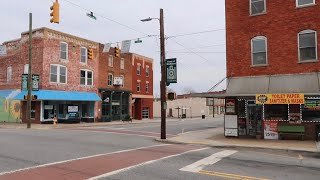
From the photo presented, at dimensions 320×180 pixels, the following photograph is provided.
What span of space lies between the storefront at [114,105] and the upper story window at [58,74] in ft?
22.2

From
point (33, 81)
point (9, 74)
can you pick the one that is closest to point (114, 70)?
point (9, 74)

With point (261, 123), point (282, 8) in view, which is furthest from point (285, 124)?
point (282, 8)

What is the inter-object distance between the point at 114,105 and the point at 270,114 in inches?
1244

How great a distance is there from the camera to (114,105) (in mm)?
51219

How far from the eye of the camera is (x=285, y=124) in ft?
70.4

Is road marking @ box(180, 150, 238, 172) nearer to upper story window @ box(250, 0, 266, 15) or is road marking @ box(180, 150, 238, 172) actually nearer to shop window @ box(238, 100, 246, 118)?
shop window @ box(238, 100, 246, 118)

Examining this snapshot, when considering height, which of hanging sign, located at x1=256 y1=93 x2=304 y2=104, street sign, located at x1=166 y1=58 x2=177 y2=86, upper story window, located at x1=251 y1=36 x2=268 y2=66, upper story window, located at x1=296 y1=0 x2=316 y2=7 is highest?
upper story window, located at x1=296 y1=0 x2=316 y2=7

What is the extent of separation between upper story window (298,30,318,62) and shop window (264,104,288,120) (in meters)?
2.87

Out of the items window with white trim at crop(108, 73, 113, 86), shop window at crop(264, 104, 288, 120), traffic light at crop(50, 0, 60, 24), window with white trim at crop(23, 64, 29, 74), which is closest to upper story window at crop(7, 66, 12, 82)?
window with white trim at crop(23, 64, 29, 74)

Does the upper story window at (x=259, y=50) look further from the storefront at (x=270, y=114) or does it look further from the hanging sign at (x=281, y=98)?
the hanging sign at (x=281, y=98)

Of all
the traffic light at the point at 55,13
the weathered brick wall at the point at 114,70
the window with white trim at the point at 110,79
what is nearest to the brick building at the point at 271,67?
the traffic light at the point at 55,13

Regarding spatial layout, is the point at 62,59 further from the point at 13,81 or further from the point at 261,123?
→ the point at 261,123

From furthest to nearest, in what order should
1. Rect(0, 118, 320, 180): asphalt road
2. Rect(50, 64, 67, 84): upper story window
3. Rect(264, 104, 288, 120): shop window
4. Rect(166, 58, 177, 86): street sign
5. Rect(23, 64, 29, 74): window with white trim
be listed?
Rect(23, 64, 29, 74): window with white trim < Rect(50, 64, 67, 84): upper story window < Rect(166, 58, 177, 86): street sign < Rect(264, 104, 288, 120): shop window < Rect(0, 118, 320, 180): asphalt road

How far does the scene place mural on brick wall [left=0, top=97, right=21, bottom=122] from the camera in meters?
41.6
